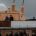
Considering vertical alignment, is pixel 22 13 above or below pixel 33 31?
above

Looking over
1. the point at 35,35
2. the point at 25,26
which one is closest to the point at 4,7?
the point at 25,26

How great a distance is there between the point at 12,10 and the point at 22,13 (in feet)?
0.34

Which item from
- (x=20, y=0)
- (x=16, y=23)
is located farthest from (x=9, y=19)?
(x=20, y=0)

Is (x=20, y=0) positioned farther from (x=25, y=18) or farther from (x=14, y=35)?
(x=14, y=35)

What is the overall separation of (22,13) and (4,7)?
18 cm

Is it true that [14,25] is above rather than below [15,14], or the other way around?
below

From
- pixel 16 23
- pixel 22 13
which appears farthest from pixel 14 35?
pixel 22 13

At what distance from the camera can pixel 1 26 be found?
3.49 feet

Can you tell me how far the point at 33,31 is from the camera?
1075 mm

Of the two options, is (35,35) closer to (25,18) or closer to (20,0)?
(25,18)

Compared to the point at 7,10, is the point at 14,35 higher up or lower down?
lower down

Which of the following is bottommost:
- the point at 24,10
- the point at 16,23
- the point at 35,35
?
the point at 35,35

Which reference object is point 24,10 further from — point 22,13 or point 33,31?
point 33,31

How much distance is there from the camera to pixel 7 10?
3.56 ft
